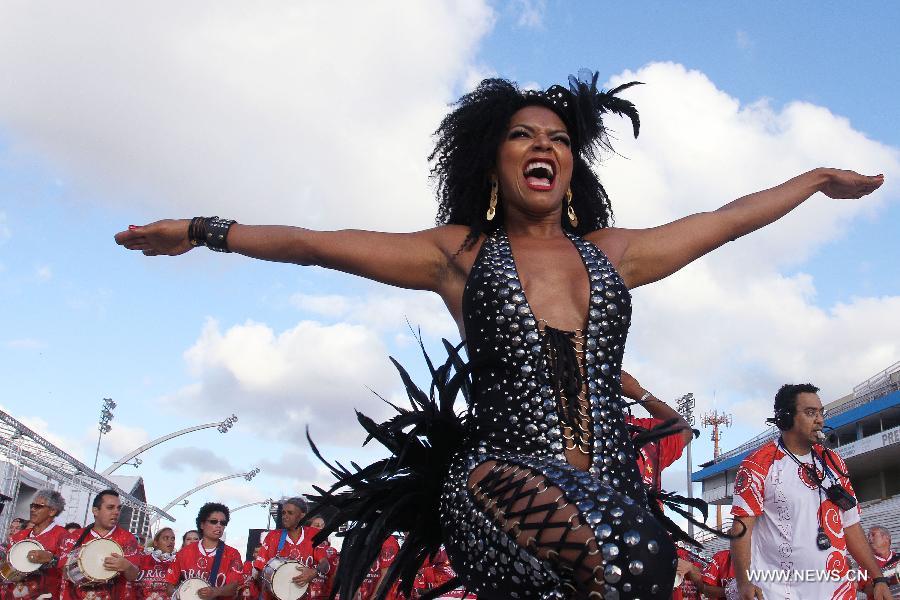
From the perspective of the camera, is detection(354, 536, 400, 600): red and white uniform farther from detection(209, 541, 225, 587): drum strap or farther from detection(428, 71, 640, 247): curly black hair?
detection(209, 541, 225, 587): drum strap

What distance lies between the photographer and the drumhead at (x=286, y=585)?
989 cm

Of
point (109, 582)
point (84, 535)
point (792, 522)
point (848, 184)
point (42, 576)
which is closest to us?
point (848, 184)

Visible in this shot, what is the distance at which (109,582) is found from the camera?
993cm

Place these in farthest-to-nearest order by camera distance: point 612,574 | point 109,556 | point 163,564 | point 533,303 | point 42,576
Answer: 1. point 163,564
2. point 42,576
3. point 109,556
4. point 533,303
5. point 612,574

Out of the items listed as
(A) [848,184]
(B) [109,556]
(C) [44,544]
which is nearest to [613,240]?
(A) [848,184]

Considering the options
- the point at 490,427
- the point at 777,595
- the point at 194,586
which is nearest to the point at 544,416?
the point at 490,427

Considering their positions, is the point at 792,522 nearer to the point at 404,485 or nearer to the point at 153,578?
the point at 404,485

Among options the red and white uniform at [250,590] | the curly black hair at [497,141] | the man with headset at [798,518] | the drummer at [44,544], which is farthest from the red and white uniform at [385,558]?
the drummer at [44,544]

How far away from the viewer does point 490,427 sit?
7.81 ft

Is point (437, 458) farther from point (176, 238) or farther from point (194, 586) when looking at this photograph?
point (194, 586)

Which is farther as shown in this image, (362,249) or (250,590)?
(250,590)

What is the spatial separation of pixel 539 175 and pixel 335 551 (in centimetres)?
882

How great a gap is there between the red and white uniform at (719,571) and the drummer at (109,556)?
20.2ft

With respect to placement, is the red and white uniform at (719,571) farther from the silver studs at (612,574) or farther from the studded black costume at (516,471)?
the silver studs at (612,574)
